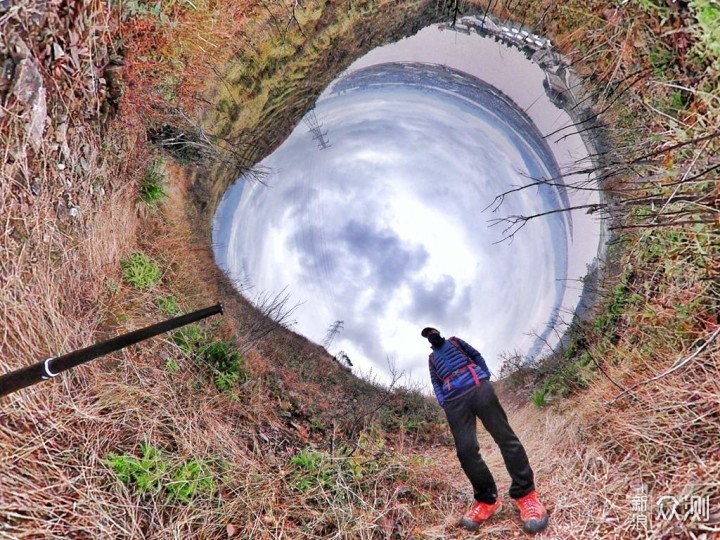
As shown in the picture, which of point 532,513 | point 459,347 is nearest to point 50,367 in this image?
point 459,347

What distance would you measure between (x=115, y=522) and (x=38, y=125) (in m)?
2.82

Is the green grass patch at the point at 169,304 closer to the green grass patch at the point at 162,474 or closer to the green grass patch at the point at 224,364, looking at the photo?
the green grass patch at the point at 224,364

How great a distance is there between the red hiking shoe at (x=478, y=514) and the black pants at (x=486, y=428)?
1.23 feet

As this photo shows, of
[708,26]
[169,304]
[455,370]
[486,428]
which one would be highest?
[708,26]

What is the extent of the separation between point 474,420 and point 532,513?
3.14ft

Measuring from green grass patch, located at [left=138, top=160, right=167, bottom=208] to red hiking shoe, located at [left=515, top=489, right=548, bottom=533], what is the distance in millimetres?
4097

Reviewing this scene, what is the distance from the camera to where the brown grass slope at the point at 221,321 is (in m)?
3.49

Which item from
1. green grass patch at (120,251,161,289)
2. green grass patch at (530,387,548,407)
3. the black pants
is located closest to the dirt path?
green grass patch at (530,387,548,407)

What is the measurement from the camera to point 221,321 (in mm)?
5340

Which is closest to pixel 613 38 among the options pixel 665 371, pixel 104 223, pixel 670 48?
pixel 670 48

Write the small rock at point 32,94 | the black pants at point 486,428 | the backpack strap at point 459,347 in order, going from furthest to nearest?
the backpack strap at point 459,347 → the black pants at point 486,428 → the small rock at point 32,94

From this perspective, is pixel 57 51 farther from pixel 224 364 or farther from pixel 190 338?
pixel 224 364

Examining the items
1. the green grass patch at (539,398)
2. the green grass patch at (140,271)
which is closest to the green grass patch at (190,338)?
the green grass patch at (140,271)

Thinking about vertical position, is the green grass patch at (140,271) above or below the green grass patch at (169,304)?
above
